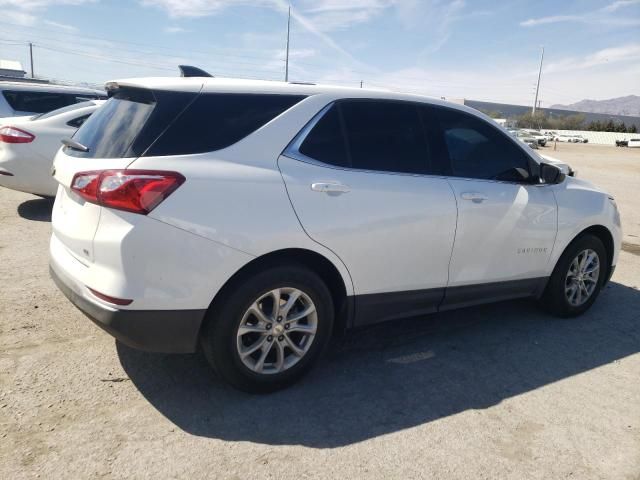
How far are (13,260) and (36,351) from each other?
2.15m

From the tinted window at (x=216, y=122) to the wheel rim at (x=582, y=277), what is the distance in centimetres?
302

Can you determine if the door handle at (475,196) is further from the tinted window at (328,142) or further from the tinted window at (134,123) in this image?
the tinted window at (134,123)

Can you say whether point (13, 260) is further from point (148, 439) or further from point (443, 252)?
point (443, 252)

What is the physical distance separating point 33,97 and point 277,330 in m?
8.30

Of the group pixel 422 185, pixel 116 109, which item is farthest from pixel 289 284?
pixel 116 109

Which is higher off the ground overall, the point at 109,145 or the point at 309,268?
the point at 109,145

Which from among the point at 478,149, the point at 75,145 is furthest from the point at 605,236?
the point at 75,145

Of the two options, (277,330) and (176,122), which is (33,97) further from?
(277,330)

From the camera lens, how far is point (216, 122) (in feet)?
9.53

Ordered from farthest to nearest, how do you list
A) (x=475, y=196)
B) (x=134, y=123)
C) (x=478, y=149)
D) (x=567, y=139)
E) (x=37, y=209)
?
(x=567, y=139) < (x=37, y=209) < (x=478, y=149) < (x=475, y=196) < (x=134, y=123)

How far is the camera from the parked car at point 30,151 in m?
6.84

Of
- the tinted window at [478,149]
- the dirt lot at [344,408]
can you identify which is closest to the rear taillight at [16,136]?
the dirt lot at [344,408]

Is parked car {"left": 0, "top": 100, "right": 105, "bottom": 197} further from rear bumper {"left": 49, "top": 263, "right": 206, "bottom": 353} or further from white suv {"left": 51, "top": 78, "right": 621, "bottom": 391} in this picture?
rear bumper {"left": 49, "top": 263, "right": 206, "bottom": 353}

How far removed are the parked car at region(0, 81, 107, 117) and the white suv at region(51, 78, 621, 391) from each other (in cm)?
695
